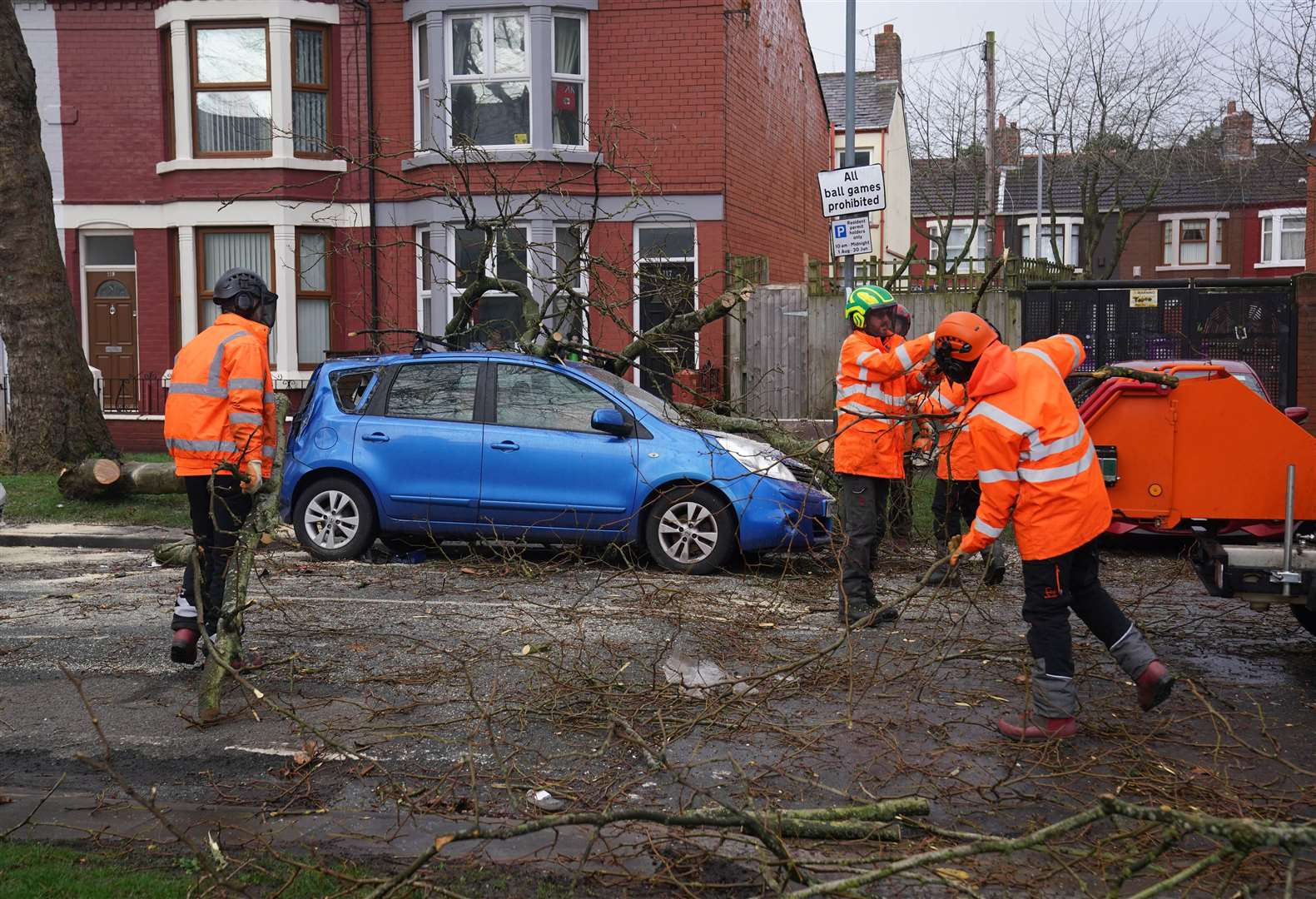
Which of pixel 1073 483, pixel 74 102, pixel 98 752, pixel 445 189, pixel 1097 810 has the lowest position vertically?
pixel 98 752

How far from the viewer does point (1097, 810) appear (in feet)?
10.5

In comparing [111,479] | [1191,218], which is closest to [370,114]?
[111,479]

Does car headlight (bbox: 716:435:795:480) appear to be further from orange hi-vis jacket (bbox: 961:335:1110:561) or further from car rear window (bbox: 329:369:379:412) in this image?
orange hi-vis jacket (bbox: 961:335:1110:561)

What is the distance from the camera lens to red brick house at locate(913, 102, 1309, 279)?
39219 mm

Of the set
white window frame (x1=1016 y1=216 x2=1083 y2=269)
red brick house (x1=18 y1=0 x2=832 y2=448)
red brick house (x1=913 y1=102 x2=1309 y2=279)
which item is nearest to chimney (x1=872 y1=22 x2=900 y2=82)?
red brick house (x1=913 y1=102 x2=1309 y2=279)

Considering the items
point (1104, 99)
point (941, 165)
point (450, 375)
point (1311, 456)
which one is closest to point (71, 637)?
point (450, 375)

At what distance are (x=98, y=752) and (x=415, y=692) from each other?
1.42 meters

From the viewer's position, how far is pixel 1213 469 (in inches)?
256

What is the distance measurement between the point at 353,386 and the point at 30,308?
5749mm

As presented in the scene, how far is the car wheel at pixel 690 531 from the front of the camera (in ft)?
30.0

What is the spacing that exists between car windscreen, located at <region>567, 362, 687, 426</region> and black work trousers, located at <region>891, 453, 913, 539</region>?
1.67 m

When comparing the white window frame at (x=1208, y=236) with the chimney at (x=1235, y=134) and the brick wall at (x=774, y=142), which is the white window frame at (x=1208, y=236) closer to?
the chimney at (x=1235, y=134)

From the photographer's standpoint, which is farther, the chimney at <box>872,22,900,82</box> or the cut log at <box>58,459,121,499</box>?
the chimney at <box>872,22,900,82</box>

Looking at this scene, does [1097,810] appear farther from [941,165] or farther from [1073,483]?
[941,165]
